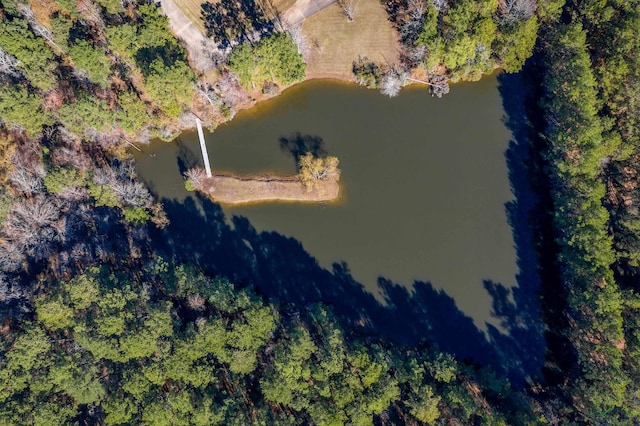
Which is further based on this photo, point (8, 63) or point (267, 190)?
point (267, 190)

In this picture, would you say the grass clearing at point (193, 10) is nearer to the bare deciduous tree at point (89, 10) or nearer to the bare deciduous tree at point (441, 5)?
the bare deciduous tree at point (89, 10)

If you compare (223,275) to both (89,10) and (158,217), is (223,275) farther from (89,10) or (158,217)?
(89,10)

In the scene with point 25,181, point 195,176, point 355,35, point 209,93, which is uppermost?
point 355,35

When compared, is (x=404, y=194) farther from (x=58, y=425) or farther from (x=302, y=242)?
(x=58, y=425)

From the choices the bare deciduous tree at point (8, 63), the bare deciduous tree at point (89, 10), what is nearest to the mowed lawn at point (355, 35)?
the bare deciduous tree at point (89, 10)

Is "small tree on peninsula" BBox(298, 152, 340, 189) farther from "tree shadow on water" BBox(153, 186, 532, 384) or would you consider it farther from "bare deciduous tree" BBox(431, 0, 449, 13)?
"bare deciduous tree" BBox(431, 0, 449, 13)

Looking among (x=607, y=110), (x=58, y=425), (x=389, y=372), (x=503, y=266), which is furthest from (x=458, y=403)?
(x=58, y=425)

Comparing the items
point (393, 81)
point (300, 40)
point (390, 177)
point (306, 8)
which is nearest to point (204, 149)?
point (300, 40)
